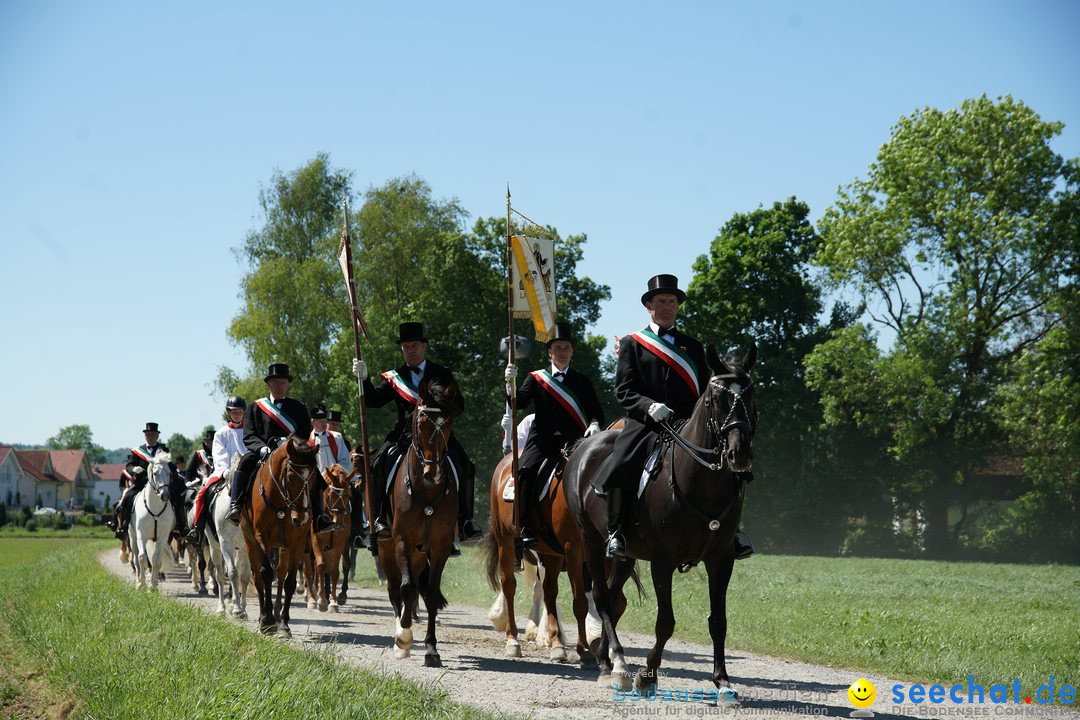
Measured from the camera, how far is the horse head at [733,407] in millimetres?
8727

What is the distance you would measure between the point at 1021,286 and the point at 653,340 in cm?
3866

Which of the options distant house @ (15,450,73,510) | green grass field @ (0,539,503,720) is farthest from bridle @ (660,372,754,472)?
distant house @ (15,450,73,510)

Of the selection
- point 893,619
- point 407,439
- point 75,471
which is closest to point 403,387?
point 407,439

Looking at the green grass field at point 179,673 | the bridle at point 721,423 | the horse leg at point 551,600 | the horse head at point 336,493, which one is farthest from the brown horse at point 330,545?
the bridle at point 721,423

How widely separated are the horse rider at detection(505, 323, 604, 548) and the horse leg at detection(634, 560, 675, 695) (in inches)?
129

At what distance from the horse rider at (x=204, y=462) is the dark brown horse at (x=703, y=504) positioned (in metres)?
11.3

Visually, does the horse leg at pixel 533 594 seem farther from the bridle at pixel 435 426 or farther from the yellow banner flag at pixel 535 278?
the yellow banner flag at pixel 535 278

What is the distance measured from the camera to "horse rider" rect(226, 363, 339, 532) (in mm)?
15062

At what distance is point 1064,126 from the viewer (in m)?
44.0

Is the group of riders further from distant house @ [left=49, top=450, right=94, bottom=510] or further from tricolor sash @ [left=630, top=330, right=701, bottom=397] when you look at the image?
distant house @ [left=49, top=450, right=94, bottom=510]

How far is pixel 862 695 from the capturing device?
8.97 meters

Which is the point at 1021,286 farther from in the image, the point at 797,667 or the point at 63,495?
the point at 63,495

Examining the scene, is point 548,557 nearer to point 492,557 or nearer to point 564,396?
point 492,557

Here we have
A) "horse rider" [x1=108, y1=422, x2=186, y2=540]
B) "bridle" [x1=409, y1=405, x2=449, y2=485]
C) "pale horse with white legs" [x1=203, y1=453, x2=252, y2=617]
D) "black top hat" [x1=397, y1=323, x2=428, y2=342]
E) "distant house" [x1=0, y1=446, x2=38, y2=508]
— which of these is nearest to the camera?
"bridle" [x1=409, y1=405, x2=449, y2=485]
